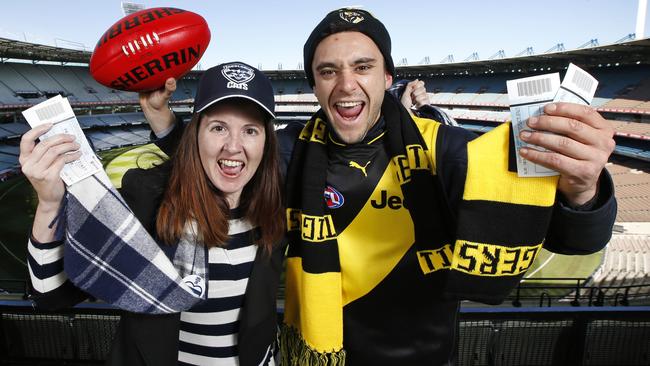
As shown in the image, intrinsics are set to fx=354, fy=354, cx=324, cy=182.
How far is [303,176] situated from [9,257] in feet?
44.5

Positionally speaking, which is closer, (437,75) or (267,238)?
(267,238)

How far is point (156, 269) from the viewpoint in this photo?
1643mm

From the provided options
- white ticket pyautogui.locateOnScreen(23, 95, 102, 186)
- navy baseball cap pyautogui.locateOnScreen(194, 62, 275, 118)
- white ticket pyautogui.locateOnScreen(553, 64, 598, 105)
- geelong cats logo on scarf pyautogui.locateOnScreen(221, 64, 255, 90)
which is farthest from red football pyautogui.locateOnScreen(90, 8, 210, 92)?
white ticket pyautogui.locateOnScreen(553, 64, 598, 105)

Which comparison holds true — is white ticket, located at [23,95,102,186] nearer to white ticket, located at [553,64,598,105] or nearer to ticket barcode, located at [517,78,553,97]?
ticket barcode, located at [517,78,553,97]

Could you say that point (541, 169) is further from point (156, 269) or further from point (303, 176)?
point (156, 269)

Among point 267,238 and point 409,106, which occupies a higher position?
point 409,106

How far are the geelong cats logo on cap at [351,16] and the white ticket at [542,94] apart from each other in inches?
36.7

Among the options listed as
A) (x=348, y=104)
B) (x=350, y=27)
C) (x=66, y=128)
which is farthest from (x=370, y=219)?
(x=66, y=128)

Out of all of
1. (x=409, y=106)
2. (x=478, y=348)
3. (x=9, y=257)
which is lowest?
(x=9, y=257)

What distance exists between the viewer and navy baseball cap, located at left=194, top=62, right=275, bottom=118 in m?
1.76

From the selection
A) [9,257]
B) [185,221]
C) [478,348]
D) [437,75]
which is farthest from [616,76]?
[9,257]

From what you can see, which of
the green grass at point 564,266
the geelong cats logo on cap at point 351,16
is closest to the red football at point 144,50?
the geelong cats logo on cap at point 351,16

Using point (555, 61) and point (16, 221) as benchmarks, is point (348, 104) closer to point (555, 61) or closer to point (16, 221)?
point (16, 221)

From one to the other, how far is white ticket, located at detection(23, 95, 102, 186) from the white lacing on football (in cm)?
102
